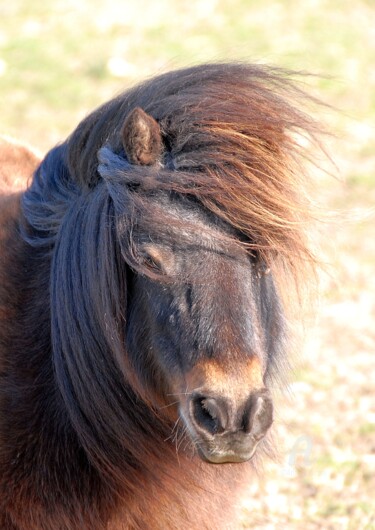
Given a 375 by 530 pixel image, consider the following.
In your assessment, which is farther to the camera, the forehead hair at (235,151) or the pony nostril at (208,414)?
the forehead hair at (235,151)

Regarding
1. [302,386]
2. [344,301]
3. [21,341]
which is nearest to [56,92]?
[344,301]

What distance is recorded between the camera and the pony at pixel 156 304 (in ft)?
8.80

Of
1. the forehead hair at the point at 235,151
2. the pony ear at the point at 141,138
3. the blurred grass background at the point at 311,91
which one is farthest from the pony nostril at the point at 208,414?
the blurred grass background at the point at 311,91

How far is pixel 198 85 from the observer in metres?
3.02

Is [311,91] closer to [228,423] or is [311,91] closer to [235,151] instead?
[235,151]

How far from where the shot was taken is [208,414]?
2.61m

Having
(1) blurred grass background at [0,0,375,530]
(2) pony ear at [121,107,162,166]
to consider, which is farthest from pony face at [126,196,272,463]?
(1) blurred grass background at [0,0,375,530]

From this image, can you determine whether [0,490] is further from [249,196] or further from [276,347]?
[249,196]

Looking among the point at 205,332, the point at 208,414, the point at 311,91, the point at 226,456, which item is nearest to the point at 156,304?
the point at 205,332

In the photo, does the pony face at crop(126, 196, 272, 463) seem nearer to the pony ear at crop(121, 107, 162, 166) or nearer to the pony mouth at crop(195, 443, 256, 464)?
the pony mouth at crop(195, 443, 256, 464)

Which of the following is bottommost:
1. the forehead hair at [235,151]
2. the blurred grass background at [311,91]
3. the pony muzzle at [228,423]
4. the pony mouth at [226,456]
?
the blurred grass background at [311,91]

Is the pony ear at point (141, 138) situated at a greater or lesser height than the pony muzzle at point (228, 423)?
greater

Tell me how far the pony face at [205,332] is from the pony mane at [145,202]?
2.9 inches

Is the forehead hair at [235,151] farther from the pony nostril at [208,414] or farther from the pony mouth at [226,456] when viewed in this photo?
the pony mouth at [226,456]
